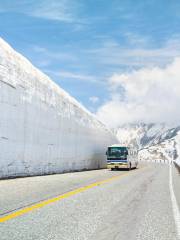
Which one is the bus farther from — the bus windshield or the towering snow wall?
the towering snow wall

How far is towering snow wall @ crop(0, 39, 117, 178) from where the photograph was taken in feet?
68.1

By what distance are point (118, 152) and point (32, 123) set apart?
1817cm

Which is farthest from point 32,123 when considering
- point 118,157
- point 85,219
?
point 118,157

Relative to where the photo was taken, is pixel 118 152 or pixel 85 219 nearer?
pixel 85 219

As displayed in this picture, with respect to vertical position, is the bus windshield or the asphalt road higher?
the bus windshield

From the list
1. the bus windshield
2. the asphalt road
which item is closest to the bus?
the bus windshield

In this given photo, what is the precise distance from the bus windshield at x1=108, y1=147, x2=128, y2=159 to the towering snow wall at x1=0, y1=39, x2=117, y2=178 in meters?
4.87

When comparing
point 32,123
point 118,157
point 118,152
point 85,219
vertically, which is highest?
point 32,123

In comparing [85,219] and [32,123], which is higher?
[32,123]

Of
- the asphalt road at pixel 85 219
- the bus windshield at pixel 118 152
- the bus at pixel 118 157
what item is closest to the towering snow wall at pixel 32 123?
the bus at pixel 118 157

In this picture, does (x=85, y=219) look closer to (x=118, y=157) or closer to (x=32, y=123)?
(x=32, y=123)

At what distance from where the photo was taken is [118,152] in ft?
134

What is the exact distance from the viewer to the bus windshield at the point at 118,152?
40656 millimetres

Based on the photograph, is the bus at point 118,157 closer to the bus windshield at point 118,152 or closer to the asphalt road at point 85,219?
the bus windshield at point 118,152
